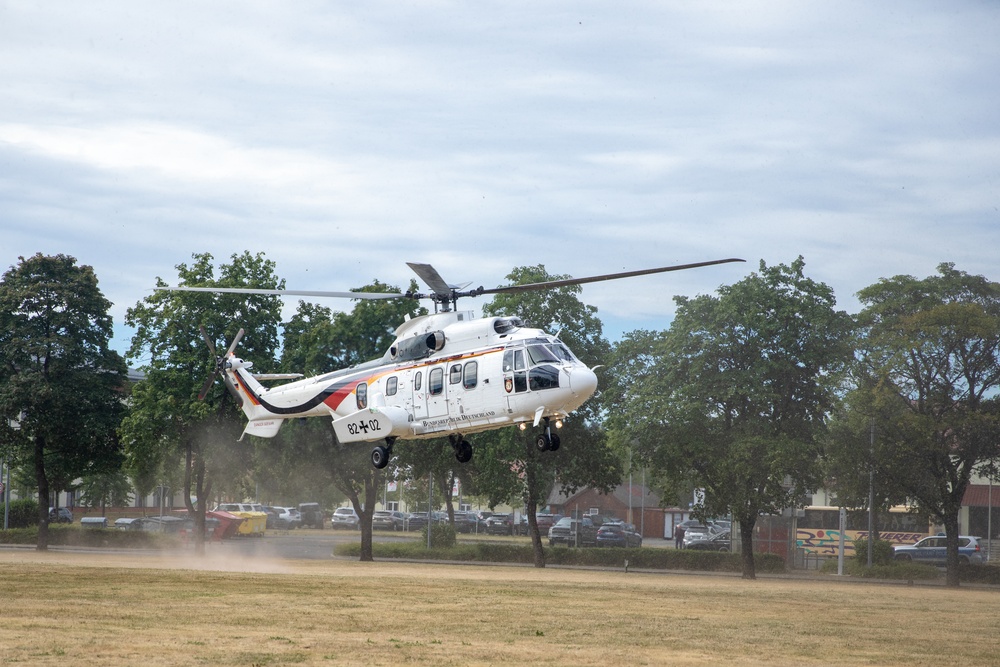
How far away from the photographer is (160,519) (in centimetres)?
7544

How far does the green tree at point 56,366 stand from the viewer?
2406 inches

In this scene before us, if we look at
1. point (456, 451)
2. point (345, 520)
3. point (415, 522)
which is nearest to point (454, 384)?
point (456, 451)

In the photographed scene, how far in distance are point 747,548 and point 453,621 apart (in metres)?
30.6

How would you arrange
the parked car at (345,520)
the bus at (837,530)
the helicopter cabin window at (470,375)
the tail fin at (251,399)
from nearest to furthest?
the helicopter cabin window at (470,375), the tail fin at (251,399), the bus at (837,530), the parked car at (345,520)

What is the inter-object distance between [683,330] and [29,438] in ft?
116

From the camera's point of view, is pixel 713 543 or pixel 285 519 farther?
pixel 285 519

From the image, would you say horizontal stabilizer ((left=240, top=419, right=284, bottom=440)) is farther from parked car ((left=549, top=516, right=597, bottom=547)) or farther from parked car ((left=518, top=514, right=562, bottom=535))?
parked car ((left=518, top=514, right=562, bottom=535))

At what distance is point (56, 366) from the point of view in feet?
203

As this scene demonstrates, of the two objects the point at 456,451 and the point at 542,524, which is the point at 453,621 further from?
the point at 542,524

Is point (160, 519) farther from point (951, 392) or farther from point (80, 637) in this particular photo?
point (80, 637)

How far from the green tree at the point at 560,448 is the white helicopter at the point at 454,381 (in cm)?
2141

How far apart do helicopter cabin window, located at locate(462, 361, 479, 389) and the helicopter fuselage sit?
27 millimetres

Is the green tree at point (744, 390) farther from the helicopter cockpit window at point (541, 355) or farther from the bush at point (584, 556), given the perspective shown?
the helicopter cockpit window at point (541, 355)

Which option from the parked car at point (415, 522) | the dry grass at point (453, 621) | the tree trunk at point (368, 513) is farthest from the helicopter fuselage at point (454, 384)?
the parked car at point (415, 522)
